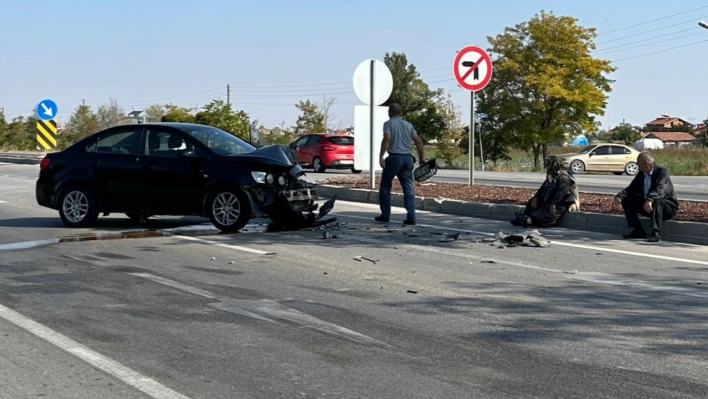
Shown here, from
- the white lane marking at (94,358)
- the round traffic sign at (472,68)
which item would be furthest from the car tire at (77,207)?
the round traffic sign at (472,68)

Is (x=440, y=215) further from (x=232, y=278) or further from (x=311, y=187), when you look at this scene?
(x=232, y=278)

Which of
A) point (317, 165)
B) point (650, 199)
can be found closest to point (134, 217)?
point (650, 199)

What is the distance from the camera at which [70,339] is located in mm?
6230

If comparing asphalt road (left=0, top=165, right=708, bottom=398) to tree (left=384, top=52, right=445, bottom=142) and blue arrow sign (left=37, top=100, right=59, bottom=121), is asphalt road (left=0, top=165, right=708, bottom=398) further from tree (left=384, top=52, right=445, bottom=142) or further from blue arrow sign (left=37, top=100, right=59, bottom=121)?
tree (left=384, top=52, right=445, bottom=142)

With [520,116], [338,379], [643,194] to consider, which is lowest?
[338,379]

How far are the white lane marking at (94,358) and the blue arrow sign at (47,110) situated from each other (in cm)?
3095

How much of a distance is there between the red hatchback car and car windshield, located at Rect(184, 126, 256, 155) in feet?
64.4

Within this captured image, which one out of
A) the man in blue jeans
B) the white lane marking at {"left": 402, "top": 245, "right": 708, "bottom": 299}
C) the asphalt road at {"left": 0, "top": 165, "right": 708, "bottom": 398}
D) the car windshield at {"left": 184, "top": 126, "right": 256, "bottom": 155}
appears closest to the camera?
the asphalt road at {"left": 0, "top": 165, "right": 708, "bottom": 398}

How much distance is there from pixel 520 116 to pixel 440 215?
115 feet

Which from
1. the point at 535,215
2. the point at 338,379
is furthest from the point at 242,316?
the point at 535,215

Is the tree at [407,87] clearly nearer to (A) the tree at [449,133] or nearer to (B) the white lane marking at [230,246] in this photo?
(A) the tree at [449,133]

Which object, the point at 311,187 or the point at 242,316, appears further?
the point at 311,187

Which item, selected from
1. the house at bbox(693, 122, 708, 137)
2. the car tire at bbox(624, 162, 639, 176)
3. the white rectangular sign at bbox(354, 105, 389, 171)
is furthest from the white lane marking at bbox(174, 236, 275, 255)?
the house at bbox(693, 122, 708, 137)

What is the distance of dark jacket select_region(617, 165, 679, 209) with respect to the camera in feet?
38.6
